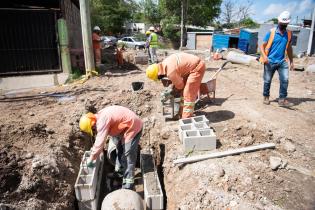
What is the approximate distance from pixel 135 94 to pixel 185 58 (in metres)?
2.29

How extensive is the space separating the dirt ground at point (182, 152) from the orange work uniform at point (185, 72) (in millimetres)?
673

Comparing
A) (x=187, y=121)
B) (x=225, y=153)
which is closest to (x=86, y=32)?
(x=187, y=121)

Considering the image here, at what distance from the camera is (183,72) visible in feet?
16.3

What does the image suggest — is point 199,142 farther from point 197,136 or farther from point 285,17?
point 285,17

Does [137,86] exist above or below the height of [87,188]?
above

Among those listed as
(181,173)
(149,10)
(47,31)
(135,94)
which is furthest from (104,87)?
(149,10)

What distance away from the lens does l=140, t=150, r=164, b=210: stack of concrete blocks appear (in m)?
3.86

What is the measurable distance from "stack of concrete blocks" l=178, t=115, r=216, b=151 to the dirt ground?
0.71 ft

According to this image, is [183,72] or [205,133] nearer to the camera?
[205,133]

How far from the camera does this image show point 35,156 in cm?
407

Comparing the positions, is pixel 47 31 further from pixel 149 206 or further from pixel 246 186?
pixel 246 186

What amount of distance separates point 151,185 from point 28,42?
696 centimetres

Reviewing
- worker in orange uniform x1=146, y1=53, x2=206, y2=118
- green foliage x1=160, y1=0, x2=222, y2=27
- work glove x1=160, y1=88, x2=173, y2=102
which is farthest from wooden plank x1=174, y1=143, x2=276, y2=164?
green foliage x1=160, y1=0, x2=222, y2=27

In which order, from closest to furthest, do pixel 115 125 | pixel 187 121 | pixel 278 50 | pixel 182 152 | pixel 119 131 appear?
pixel 115 125 → pixel 119 131 → pixel 182 152 → pixel 187 121 → pixel 278 50
